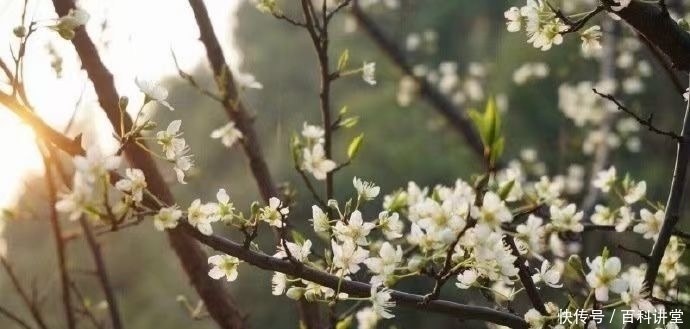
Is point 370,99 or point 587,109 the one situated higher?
point 587,109

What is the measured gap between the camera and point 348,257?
3.07 ft

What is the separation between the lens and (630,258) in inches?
211

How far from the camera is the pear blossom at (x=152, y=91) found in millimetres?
944

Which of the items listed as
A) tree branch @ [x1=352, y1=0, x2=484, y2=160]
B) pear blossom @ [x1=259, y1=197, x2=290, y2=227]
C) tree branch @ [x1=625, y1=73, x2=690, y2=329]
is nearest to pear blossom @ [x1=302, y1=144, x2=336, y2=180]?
pear blossom @ [x1=259, y1=197, x2=290, y2=227]

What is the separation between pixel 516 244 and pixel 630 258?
15.7ft

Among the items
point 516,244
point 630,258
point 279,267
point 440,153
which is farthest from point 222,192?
point 440,153

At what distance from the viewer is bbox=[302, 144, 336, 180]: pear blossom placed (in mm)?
1355

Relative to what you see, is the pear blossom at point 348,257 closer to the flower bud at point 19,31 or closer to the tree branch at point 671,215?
the tree branch at point 671,215

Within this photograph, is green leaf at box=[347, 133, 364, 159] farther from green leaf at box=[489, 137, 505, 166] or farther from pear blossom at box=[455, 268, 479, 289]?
green leaf at box=[489, 137, 505, 166]

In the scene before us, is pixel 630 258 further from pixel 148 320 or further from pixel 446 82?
pixel 148 320

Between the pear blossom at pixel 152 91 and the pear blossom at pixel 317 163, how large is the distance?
44 centimetres

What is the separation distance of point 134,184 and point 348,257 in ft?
0.93

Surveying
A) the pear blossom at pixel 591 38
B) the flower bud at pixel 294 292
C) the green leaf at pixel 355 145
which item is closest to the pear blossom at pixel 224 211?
the flower bud at pixel 294 292

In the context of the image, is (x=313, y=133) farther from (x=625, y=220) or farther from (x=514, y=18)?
(x=625, y=220)
